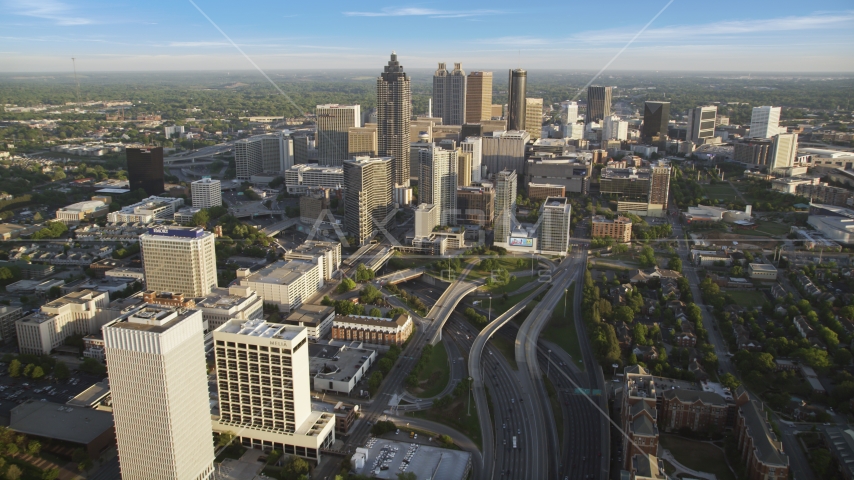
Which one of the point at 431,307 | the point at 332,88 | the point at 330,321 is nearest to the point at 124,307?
the point at 330,321

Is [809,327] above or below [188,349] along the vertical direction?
below

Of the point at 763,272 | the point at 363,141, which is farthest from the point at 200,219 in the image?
the point at 763,272

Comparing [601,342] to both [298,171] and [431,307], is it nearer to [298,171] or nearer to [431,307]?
[431,307]

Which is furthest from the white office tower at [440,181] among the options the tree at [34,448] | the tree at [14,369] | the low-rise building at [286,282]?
the tree at [34,448]

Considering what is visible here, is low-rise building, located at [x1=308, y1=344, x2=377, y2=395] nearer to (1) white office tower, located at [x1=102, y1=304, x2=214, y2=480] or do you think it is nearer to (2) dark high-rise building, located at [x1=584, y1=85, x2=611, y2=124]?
(1) white office tower, located at [x1=102, y1=304, x2=214, y2=480]

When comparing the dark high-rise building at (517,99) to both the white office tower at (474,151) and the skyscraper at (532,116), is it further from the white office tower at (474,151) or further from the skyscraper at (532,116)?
the white office tower at (474,151)

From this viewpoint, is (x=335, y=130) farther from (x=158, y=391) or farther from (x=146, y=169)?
(x=158, y=391)
